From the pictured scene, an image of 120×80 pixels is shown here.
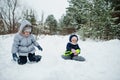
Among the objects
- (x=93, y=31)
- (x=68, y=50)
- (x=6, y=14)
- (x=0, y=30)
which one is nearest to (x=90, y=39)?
(x=93, y=31)

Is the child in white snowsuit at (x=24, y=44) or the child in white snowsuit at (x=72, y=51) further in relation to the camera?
the child in white snowsuit at (x=72, y=51)

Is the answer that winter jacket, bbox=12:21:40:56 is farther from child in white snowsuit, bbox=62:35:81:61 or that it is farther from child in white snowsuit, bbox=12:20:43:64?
child in white snowsuit, bbox=62:35:81:61

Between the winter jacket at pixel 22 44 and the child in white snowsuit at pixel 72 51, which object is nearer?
the winter jacket at pixel 22 44

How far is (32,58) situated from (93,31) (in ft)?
18.2

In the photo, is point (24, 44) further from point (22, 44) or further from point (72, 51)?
point (72, 51)

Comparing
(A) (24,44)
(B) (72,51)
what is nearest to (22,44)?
(A) (24,44)

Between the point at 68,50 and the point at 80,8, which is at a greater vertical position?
the point at 80,8

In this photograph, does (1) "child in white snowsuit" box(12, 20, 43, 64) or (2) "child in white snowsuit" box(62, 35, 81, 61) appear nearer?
(1) "child in white snowsuit" box(12, 20, 43, 64)

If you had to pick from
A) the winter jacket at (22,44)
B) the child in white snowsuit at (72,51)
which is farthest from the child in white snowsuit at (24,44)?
the child in white snowsuit at (72,51)

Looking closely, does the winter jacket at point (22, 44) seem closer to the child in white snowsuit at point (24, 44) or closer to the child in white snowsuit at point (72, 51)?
the child in white snowsuit at point (24, 44)

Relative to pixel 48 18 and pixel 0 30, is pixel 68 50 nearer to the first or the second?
pixel 0 30

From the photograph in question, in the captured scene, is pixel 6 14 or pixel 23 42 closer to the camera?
pixel 23 42

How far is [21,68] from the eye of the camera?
4766 millimetres

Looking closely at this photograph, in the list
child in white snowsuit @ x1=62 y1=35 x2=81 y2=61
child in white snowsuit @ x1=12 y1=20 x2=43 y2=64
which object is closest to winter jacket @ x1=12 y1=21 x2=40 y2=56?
child in white snowsuit @ x1=12 y1=20 x2=43 y2=64
